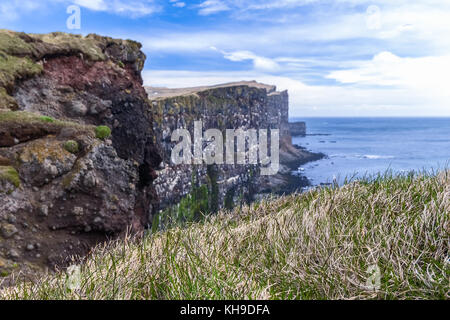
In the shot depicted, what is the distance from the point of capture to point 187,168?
2621 inches

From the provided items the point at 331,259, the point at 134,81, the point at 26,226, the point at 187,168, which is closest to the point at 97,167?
the point at 26,226

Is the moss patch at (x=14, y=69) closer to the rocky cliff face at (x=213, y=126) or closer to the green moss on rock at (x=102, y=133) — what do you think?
the green moss on rock at (x=102, y=133)

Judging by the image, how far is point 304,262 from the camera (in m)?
4.47

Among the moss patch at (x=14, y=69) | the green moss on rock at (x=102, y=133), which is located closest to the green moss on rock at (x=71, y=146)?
the green moss on rock at (x=102, y=133)

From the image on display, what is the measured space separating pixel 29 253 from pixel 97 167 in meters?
3.23

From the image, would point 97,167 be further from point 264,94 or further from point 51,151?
point 264,94

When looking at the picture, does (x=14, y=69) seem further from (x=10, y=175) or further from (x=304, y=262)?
(x=304, y=262)

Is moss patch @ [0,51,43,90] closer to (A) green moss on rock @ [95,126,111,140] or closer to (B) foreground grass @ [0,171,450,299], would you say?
(A) green moss on rock @ [95,126,111,140]

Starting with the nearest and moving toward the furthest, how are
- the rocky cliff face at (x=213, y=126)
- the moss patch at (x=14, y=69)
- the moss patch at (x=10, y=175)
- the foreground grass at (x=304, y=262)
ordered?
the foreground grass at (x=304, y=262) → the moss patch at (x=10, y=175) → the moss patch at (x=14, y=69) → the rocky cliff face at (x=213, y=126)

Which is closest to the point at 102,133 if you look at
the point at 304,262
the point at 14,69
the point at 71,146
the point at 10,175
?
the point at 71,146

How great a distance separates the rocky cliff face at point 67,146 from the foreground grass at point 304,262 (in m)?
4.04

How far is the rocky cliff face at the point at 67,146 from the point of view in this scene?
870 centimetres

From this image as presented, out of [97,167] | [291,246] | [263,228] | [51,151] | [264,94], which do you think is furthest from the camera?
[264,94]

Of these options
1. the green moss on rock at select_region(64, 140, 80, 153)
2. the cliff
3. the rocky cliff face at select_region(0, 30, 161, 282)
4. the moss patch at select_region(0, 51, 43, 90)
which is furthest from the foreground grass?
the moss patch at select_region(0, 51, 43, 90)
